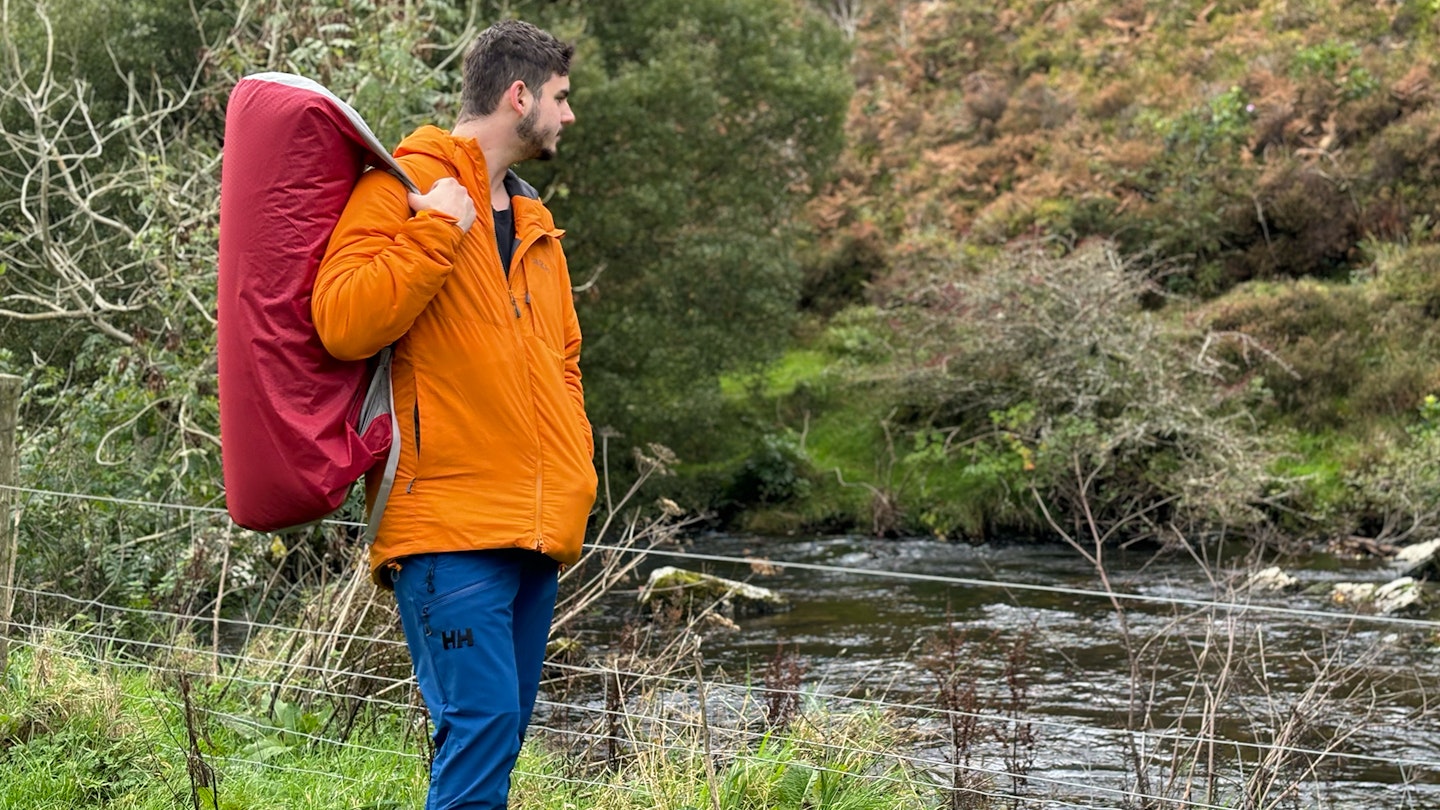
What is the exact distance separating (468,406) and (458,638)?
18.1 inches

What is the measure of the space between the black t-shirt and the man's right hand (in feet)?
0.62

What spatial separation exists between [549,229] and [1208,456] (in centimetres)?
1172

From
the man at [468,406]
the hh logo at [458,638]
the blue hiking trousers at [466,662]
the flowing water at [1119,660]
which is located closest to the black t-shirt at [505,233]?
the man at [468,406]

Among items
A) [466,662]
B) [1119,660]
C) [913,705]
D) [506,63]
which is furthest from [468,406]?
[1119,660]

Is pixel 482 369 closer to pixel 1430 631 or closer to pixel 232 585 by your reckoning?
pixel 232 585

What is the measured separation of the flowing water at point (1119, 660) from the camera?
18.3 ft

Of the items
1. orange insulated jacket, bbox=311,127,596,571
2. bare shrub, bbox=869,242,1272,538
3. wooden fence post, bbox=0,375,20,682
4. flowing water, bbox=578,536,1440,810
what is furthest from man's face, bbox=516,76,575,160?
bare shrub, bbox=869,242,1272,538

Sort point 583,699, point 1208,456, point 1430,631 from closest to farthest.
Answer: point 583,699
point 1430,631
point 1208,456

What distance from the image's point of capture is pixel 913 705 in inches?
188

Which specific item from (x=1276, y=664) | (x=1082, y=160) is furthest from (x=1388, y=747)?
(x=1082, y=160)

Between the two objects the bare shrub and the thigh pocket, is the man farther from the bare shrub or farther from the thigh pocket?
the bare shrub

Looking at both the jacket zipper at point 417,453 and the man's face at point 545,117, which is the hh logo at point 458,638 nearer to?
the jacket zipper at point 417,453

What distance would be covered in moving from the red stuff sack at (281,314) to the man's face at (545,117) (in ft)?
1.10

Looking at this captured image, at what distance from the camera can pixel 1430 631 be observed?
9672 mm
